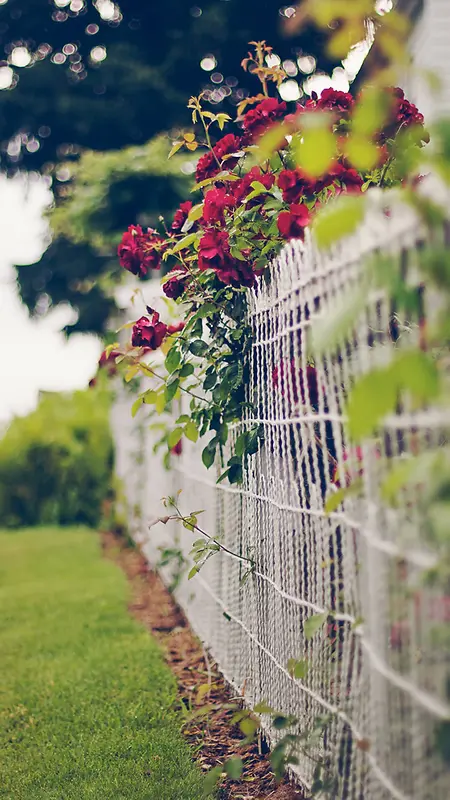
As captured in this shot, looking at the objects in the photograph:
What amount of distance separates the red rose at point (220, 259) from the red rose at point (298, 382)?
0.42 m

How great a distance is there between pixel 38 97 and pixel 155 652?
12130 millimetres

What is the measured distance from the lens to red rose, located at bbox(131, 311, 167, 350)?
3.27 metres

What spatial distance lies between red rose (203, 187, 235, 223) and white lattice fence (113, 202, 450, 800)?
0.98 ft

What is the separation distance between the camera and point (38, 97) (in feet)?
48.3

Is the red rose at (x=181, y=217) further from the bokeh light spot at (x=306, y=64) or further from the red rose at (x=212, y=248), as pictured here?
the bokeh light spot at (x=306, y=64)

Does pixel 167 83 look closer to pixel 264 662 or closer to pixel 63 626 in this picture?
pixel 63 626

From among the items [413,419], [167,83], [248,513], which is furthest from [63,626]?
[167,83]

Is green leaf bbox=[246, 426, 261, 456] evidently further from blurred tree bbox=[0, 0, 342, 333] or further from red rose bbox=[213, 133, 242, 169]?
blurred tree bbox=[0, 0, 342, 333]

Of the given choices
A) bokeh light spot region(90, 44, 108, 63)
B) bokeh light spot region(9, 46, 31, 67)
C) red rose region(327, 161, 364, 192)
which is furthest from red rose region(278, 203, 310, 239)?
bokeh light spot region(9, 46, 31, 67)

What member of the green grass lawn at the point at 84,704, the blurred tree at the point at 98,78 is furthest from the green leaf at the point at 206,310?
the blurred tree at the point at 98,78

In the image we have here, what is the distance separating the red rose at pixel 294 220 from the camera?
8.95 feet

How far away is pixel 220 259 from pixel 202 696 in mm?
1747

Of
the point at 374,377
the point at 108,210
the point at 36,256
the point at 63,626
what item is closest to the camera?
the point at 374,377

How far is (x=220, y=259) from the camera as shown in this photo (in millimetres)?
2994
